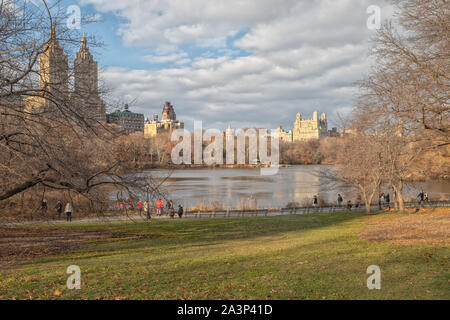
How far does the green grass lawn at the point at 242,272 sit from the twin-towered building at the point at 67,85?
386 centimetres

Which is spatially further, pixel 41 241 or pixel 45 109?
pixel 41 241

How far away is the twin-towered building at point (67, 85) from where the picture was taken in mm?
8633

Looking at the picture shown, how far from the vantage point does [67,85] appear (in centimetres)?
898

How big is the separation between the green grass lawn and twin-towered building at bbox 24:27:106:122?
3859 millimetres

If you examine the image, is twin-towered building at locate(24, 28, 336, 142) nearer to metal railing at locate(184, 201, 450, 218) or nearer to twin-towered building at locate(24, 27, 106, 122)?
twin-towered building at locate(24, 27, 106, 122)

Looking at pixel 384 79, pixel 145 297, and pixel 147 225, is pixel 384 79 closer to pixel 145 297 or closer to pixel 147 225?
pixel 145 297

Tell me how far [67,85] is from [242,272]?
20.4 ft

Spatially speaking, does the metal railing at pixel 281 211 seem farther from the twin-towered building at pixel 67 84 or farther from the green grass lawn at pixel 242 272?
the twin-towered building at pixel 67 84

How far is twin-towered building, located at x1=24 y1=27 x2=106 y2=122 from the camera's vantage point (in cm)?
863

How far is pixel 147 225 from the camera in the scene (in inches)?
706

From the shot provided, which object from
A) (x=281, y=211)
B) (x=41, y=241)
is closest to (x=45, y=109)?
(x=41, y=241)

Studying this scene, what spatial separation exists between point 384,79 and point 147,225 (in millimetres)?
12473

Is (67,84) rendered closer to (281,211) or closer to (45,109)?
(45,109)
